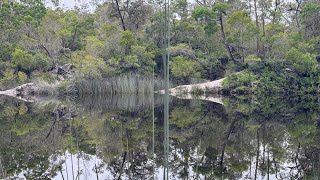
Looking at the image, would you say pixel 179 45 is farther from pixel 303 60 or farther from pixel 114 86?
pixel 303 60

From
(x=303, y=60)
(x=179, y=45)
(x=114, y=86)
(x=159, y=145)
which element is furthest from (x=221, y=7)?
(x=159, y=145)

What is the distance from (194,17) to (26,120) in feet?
49.5

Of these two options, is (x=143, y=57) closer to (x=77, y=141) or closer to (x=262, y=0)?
(x=262, y=0)

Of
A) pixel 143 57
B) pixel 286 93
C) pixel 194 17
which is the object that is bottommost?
pixel 286 93

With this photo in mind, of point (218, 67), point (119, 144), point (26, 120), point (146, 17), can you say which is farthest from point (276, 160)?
point (146, 17)

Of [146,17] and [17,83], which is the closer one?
[17,83]

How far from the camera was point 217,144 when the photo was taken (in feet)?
24.1

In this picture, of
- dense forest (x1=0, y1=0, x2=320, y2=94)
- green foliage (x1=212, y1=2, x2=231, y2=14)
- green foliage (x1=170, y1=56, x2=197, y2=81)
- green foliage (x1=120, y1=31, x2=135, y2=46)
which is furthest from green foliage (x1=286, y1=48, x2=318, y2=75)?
green foliage (x1=120, y1=31, x2=135, y2=46)

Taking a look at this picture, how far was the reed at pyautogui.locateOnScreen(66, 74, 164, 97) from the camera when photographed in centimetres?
2042

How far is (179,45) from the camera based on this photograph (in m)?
23.1

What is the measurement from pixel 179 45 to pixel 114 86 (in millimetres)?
5016

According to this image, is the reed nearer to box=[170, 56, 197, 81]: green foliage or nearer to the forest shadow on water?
box=[170, 56, 197, 81]: green foliage

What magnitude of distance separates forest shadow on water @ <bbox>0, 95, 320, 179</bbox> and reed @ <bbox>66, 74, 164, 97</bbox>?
7.91 m

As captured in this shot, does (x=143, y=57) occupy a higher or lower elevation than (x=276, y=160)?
higher
